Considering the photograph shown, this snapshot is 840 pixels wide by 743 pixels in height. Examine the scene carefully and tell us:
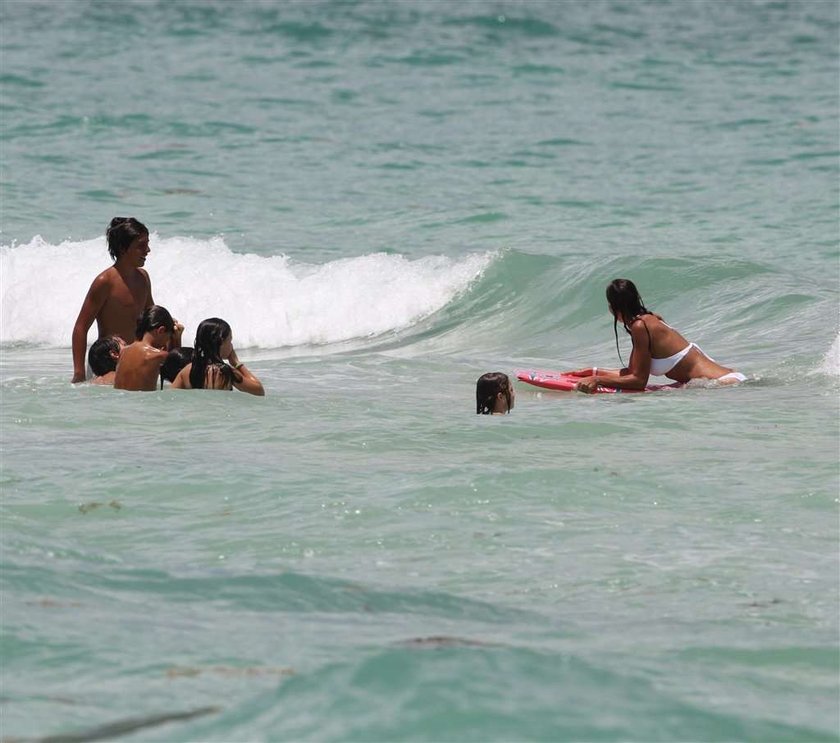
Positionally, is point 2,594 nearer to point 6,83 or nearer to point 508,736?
point 508,736

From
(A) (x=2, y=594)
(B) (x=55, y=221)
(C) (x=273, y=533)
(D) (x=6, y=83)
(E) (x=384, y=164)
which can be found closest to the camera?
(A) (x=2, y=594)

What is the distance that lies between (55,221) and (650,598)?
529 inches

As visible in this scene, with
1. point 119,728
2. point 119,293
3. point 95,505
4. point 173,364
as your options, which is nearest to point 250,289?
point 119,293

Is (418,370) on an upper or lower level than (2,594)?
upper

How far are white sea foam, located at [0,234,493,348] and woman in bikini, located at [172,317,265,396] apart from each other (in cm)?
483

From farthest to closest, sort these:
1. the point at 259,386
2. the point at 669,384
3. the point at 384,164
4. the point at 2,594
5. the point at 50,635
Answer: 1. the point at 384,164
2. the point at 669,384
3. the point at 259,386
4. the point at 2,594
5. the point at 50,635

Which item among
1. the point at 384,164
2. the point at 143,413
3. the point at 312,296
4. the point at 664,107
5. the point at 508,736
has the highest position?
the point at 664,107

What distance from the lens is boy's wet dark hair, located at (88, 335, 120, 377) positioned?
31.5 feet

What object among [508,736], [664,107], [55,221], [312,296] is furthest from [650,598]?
[664,107]

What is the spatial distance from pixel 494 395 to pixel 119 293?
2580 mm

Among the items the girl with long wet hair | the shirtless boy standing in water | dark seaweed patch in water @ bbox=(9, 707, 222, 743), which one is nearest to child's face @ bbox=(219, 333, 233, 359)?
the shirtless boy standing in water

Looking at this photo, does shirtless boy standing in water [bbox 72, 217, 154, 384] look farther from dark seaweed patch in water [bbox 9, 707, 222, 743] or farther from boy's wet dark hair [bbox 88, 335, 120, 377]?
dark seaweed patch in water [bbox 9, 707, 222, 743]

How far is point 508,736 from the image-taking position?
4.19 meters

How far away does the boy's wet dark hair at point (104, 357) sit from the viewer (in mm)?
9602
